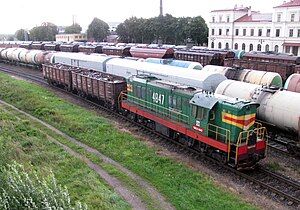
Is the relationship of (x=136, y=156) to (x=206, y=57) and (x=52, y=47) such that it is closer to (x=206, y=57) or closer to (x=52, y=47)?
(x=206, y=57)

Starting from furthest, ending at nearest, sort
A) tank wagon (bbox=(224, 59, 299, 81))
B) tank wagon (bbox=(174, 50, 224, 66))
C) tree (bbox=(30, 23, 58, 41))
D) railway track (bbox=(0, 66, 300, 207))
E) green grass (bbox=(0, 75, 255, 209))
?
tree (bbox=(30, 23, 58, 41)) → tank wagon (bbox=(174, 50, 224, 66)) → tank wagon (bbox=(224, 59, 299, 81)) → railway track (bbox=(0, 66, 300, 207)) → green grass (bbox=(0, 75, 255, 209))

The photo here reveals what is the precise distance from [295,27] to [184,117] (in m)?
54.1

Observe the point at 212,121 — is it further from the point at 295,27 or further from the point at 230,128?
the point at 295,27

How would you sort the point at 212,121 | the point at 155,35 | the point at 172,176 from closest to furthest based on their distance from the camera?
the point at 172,176 → the point at 212,121 → the point at 155,35

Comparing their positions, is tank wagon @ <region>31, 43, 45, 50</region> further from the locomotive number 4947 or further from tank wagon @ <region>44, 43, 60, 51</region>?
the locomotive number 4947

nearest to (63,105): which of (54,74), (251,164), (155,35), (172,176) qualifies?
(54,74)

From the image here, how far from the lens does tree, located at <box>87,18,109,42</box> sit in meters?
116

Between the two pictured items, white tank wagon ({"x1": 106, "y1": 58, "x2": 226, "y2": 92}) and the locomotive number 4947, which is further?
white tank wagon ({"x1": 106, "y1": 58, "x2": 226, "y2": 92})

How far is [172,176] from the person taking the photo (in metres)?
14.2

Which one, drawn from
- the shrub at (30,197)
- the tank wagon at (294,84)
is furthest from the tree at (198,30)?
the shrub at (30,197)

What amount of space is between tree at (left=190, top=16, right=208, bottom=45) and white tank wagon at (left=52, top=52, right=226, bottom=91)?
163 ft

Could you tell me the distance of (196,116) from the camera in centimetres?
1602

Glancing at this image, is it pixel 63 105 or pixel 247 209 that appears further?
pixel 63 105

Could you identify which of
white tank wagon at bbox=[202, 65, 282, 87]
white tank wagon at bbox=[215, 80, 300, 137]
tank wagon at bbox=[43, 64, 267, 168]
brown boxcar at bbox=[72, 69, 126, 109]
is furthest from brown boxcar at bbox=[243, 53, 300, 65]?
brown boxcar at bbox=[72, 69, 126, 109]
